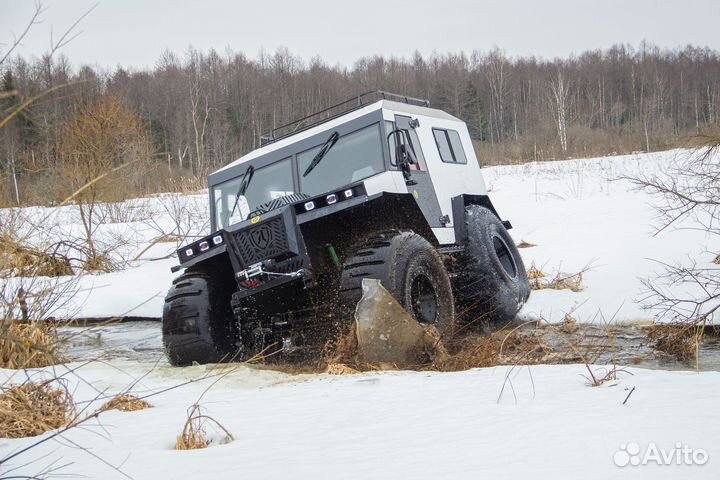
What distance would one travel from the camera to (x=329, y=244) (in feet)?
19.1

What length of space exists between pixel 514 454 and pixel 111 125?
1424 centimetres

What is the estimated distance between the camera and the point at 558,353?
574 cm

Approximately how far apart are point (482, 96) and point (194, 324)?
2155 inches

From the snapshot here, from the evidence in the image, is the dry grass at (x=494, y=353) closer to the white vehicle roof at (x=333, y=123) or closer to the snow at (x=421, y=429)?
the snow at (x=421, y=429)

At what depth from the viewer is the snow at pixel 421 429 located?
2568mm

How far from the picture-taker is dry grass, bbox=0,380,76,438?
3414 mm

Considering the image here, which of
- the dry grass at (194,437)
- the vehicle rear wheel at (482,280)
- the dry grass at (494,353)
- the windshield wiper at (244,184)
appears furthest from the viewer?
the vehicle rear wheel at (482,280)

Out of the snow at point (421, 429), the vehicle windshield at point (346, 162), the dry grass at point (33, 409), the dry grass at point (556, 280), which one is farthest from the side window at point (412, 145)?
the dry grass at point (33, 409)

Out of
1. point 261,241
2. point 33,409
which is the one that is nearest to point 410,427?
point 33,409

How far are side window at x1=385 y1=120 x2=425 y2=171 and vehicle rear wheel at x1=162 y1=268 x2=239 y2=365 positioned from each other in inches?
79.3

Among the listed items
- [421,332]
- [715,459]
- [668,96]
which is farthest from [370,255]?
[668,96]

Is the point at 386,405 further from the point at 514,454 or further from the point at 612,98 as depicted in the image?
the point at 612,98

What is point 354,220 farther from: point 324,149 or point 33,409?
point 33,409

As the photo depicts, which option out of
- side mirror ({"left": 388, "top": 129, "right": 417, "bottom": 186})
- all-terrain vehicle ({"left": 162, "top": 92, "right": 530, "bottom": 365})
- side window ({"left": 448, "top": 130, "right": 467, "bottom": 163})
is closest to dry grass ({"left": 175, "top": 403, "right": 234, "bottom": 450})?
all-terrain vehicle ({"left": 162, "top": 92, "right": 530, "bottom": 365})
